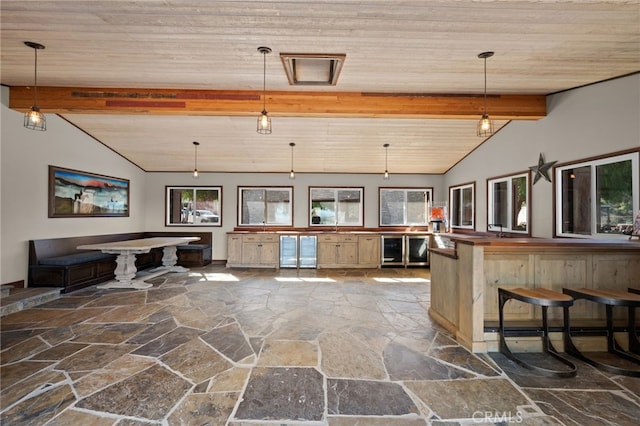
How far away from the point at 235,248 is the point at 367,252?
3421mm

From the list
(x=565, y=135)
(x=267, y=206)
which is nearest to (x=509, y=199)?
(x=565, y=135)

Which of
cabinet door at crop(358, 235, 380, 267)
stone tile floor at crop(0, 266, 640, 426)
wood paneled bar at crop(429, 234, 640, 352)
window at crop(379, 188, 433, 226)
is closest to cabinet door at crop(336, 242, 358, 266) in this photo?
cabinet door at crop(358, 235, 380, 267)

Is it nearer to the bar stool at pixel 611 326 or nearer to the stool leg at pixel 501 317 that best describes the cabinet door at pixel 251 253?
the stool leg at pixel 501 317

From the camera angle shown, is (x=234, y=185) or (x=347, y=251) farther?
(x=234, y=185)

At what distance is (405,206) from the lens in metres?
8.20

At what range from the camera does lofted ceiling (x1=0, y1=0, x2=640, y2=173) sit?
254cm

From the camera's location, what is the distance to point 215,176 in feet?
26.4

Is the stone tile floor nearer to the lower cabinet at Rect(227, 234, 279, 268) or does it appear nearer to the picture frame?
the picture frame

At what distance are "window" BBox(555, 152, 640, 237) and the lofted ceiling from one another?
1036 millimetres

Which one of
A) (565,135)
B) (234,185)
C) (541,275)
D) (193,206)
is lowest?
(541,275)

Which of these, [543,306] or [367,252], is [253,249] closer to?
[367,252]

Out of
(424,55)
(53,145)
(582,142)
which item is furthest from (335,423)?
(53,145)

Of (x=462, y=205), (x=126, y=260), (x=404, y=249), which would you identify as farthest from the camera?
(x=404, y=249)

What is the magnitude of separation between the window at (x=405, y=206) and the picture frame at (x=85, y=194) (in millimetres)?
6640
